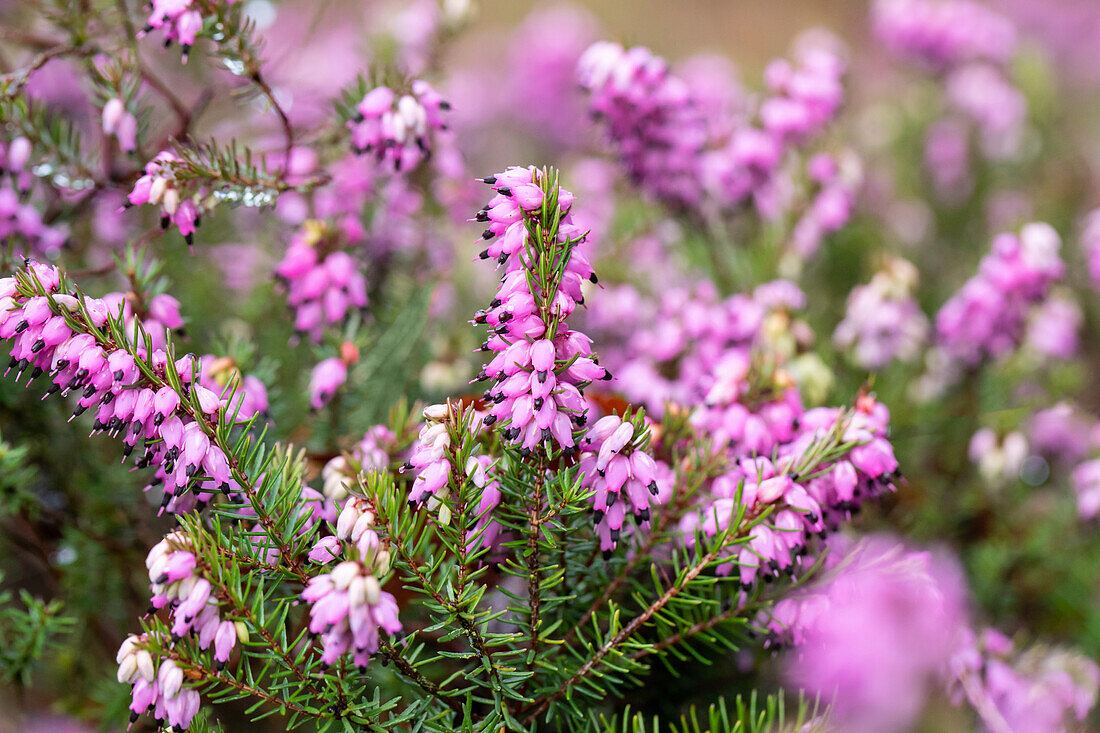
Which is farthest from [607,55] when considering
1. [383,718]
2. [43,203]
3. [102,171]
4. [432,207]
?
[383,718]

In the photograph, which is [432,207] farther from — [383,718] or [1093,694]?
[1093,694]

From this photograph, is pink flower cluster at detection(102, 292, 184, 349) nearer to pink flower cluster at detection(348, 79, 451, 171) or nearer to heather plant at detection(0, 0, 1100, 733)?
heather plant at detection(0, 0, 1100, 733)

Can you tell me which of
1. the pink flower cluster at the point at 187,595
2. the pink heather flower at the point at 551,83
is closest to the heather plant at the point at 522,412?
the pink flower cluster at the point at 187,595

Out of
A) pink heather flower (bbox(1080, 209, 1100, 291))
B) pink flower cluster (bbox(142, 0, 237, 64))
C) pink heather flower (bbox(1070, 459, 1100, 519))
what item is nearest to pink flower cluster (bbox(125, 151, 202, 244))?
pink flower cluster (bbox(142, 0, 237, 64))

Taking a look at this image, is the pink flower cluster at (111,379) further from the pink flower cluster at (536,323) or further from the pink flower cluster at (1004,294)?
the pink flower cluster at (1004,294)

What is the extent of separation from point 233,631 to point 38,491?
995 mm

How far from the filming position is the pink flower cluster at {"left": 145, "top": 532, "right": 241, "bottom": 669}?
0.77 meters

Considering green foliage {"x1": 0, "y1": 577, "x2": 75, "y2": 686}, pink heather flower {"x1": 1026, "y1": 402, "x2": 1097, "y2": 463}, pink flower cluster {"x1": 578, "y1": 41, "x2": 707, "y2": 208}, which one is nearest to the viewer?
green foliage {"x1": 0, "y1": 577, "x2": 75, "y2": 686}

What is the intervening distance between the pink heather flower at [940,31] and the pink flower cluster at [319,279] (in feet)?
7.69

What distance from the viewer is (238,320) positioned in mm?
2025

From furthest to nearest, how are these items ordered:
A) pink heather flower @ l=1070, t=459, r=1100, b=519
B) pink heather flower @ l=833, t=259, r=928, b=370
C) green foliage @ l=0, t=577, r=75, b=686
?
pink heather flower @ l=833, t=259, r=928, b=370 < pink heather flower @ l=1070, t=459, r=1100, b=519 < green foliage @ l=0, t=577, r=75, b=686

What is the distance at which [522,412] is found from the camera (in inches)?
31.2

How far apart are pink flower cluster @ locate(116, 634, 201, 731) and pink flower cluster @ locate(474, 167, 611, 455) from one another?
0.40m

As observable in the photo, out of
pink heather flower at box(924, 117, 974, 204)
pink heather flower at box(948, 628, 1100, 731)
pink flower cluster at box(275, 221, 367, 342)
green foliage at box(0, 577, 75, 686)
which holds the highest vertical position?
pink heather flower at box(924, 117, 974, 204)
